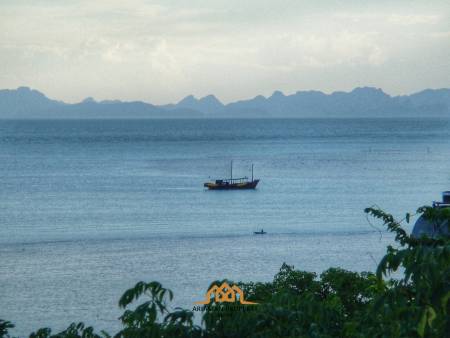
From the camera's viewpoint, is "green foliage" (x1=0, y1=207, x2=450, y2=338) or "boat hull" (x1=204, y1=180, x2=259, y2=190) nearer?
"green foliage" (x1=0, y1=207, x2=450, y2=338)

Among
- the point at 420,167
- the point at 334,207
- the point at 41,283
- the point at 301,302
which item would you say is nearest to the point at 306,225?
the point at 334,207

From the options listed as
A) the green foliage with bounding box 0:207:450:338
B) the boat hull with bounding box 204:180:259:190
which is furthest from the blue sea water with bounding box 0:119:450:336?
the green foliage with bounding box 0:207:450:338

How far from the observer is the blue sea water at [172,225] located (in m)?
44.9

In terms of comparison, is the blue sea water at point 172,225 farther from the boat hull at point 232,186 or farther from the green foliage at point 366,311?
the green foliage at point 366,311

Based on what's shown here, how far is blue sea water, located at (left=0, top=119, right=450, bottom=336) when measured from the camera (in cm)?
4494

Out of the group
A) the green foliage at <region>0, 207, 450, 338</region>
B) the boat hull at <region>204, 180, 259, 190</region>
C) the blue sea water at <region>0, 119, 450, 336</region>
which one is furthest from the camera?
the boat hull at <region>204, 180, 259, 190</region>

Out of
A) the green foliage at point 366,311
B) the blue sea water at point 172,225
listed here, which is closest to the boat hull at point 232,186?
the blue sea water at point 172,225

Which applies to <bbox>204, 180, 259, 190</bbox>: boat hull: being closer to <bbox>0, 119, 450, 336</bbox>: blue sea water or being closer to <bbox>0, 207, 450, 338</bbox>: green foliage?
<bbox>0, 119, 450, 336</bbox>: blue sea water

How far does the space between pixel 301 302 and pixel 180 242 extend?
51.1 m

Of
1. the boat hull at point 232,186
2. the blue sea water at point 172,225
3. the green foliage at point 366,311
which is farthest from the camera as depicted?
the boat hull at point 232,186

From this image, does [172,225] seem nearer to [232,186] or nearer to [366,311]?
[232,186]

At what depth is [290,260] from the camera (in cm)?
5222

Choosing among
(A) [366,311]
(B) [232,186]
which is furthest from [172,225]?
(A) [366,311]

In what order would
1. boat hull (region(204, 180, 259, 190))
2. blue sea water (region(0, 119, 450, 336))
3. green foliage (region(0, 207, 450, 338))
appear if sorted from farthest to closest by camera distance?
boat hull (region(204, 180, 259, 190)), blue sea water (region(0, 119, 450, 336)), green foliage (region(0, 207, 450, 338))
